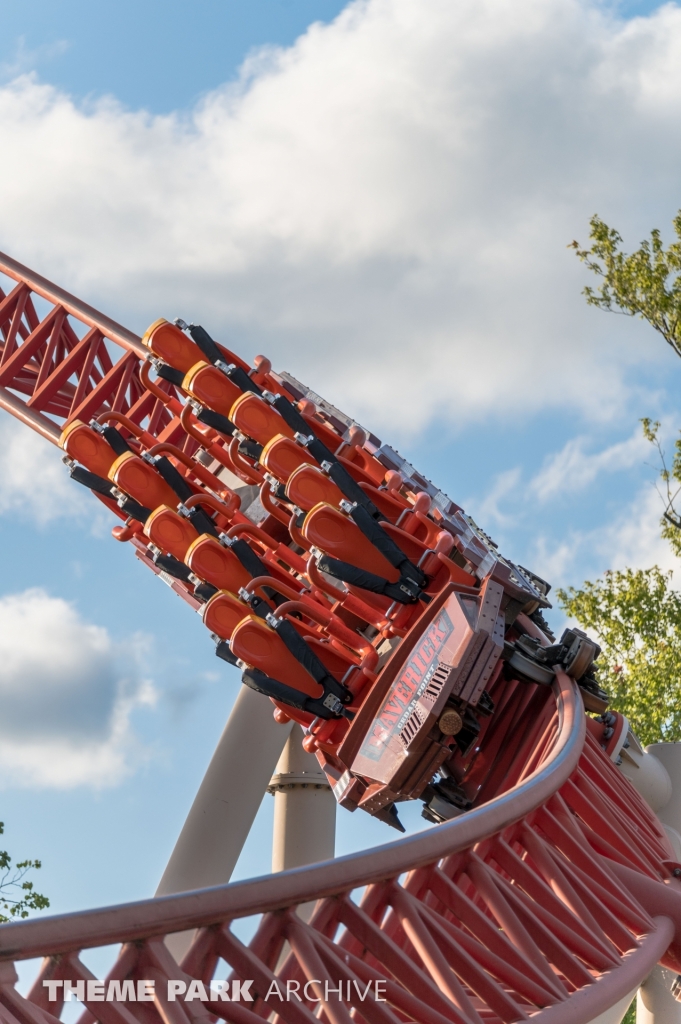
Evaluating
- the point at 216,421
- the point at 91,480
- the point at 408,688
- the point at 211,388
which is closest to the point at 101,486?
the point at 91,480

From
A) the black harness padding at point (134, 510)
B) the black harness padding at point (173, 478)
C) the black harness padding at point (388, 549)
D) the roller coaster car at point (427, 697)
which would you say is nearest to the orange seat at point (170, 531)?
the black harness padding at point (134, 510)

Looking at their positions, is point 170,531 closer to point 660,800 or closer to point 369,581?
point 369,581

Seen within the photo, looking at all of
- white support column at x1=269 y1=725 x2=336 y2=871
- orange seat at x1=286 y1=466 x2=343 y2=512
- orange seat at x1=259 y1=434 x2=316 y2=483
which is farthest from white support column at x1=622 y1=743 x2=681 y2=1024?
orange seat at x1=259 y1=434 x2=316 y2=483

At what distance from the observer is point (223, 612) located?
31.6 feet

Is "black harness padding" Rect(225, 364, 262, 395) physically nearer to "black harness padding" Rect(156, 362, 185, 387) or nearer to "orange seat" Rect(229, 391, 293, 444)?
"orange seat" Rect(229, 391, 293, 444)

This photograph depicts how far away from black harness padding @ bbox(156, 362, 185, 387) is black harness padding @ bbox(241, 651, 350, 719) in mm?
2956

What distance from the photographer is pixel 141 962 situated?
12.8ft

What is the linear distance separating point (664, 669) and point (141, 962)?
14757 mm

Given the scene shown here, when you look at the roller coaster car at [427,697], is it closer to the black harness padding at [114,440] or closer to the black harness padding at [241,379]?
the black harness padding at [241,379]

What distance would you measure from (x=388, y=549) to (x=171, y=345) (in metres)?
3.18

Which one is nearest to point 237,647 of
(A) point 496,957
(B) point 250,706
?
(B) point 250,706

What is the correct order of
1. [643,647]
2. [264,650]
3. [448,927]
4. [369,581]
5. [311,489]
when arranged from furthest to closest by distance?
1. [643,647]
2. [311,489]
3. [264,650]
4. [369,581]
5. [448,927]

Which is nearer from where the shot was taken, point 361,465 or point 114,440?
point 361,465

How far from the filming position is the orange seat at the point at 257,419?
1006 centimetres
